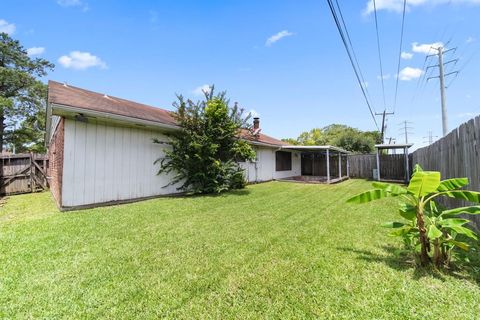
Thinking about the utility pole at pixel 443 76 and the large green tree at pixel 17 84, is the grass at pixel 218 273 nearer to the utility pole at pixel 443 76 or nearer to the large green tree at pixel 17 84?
the utility pole at pixel 443 76

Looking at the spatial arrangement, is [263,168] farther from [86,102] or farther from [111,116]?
[86,102]

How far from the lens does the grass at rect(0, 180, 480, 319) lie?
252cm

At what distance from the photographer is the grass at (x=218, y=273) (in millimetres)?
2516

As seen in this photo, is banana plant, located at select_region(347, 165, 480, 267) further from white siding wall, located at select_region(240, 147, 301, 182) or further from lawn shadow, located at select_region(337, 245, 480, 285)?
white siding wall, located at select_region(240, 147, 301, 182)

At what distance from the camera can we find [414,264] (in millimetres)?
3426

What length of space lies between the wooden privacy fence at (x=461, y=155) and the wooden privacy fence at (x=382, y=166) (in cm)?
1092

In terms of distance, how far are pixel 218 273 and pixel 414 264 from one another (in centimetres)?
285

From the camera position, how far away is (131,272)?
3330mm

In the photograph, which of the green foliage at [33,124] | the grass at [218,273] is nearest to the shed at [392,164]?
the grass at [218,273]

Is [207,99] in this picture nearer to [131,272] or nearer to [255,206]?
[255,206]

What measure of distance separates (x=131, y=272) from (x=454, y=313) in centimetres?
384

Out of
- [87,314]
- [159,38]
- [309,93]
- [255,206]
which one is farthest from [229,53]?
[87,314]

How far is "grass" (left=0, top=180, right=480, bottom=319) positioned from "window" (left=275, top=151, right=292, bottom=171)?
12423 mm

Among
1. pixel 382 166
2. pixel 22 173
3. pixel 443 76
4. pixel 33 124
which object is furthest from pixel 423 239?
pixel 33 124
